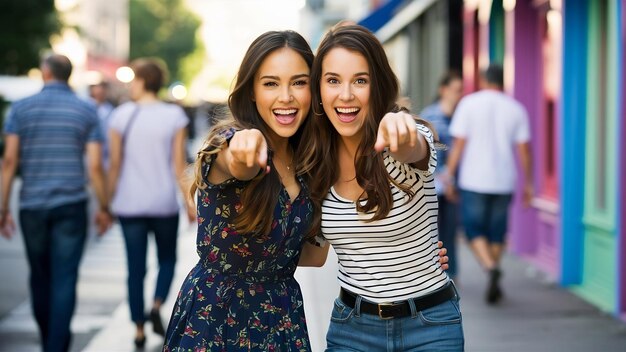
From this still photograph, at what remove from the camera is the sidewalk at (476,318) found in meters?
6.68

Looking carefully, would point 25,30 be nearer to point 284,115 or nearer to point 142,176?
point 142,176

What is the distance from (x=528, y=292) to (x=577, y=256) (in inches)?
20.7

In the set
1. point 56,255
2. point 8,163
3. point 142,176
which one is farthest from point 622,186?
point 8,163

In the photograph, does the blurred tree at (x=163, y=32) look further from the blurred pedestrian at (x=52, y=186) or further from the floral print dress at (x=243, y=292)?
the floral print dress at (x=243, y=292)

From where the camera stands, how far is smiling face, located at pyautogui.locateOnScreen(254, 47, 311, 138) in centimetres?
325

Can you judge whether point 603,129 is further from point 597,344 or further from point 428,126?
point 428,126

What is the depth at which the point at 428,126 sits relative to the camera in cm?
335

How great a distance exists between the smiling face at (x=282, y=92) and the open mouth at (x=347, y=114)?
0.41ft

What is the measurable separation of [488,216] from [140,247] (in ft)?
9.74

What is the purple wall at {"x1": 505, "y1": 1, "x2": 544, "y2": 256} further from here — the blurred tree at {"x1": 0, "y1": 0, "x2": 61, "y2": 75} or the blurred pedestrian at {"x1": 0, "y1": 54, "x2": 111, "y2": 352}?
the blurred tree at {"x1": 0, "y1": 0, "x2": 61, "y2": 75}

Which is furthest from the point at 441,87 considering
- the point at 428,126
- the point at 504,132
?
the point at 428,126

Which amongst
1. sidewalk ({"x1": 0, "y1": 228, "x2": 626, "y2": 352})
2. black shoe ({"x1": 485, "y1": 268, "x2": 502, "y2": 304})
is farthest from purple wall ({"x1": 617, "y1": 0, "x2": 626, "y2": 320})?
black shoe ({"x1": 485, "y1": 268, "x2": 502, "y2": 304})

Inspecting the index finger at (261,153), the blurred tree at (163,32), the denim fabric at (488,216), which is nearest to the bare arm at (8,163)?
the denim fabric at (488,216)

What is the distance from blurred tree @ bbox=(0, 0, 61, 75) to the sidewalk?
53.6ft
